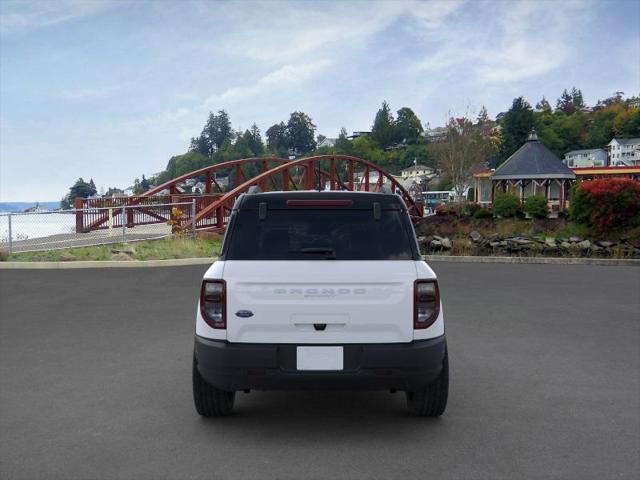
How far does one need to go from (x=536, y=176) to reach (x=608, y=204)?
24199 millimetres

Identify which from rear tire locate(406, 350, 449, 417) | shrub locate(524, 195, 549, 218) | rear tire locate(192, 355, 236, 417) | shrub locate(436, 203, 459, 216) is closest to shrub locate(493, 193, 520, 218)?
shrub locate(524, 195, 549, 218)

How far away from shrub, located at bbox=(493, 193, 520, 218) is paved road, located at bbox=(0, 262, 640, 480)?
2972 centimetres

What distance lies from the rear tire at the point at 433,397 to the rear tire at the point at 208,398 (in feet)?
4.96

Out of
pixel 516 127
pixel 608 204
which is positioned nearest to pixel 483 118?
pixel 516 127

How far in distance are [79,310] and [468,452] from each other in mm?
7836

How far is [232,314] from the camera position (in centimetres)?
412

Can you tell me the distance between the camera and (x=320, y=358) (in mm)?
4113

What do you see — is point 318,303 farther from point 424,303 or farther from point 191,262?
point 191,262

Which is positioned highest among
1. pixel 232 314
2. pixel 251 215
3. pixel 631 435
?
pixel 251 215

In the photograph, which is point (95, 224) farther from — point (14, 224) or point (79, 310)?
point (79, 310)

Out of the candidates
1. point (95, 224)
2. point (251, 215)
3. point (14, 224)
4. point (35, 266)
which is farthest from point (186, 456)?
point (95, 224)

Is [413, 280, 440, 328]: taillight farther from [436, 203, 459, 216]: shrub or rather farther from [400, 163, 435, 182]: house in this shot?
[400, 163, 435, 182]: house

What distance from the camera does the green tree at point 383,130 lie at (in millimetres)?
178375

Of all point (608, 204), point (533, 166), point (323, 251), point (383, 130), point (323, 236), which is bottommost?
point (323, 251)
